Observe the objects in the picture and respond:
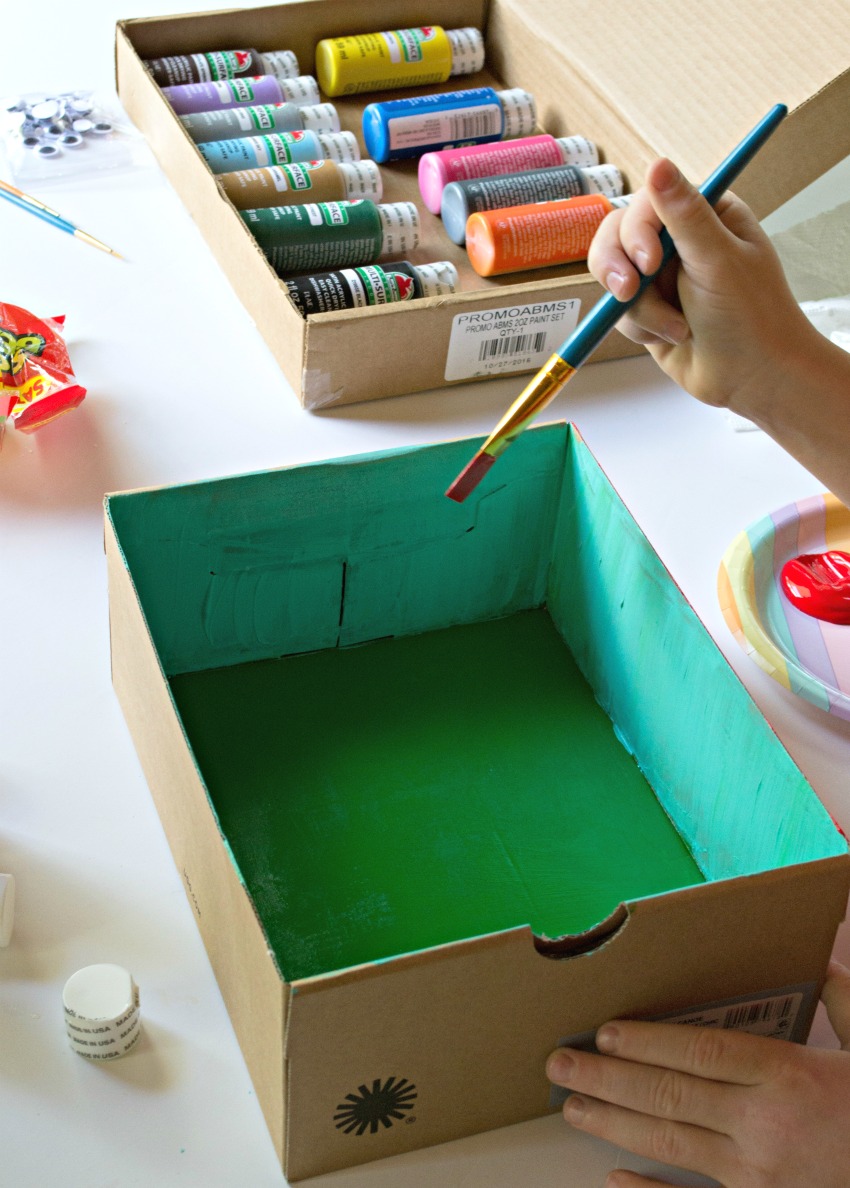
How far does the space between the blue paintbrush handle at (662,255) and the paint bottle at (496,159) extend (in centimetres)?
50

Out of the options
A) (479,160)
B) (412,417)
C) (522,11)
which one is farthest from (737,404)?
(522,11)

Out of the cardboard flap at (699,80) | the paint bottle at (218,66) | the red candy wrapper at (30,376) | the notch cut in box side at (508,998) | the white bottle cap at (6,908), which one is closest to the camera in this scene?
the notch cut in box side at (508,998)

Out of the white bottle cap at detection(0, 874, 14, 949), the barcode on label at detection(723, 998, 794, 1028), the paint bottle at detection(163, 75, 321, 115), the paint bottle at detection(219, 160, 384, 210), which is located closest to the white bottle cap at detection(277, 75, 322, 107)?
the paint bottle at detection(163, 75, 321, 115)

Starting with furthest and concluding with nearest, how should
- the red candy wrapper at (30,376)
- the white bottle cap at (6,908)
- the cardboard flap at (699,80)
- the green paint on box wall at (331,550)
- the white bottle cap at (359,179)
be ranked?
the white bottle cap at (359,179), the cardboard flap at (699,80), the red candy wrapper at (30,376), the green paint on box wall at (331,550), the white bottle cap at (6,908)

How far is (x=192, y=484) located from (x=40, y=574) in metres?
0.18

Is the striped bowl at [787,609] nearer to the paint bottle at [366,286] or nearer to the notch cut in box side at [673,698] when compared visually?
the notch cut in box side at [673,698]

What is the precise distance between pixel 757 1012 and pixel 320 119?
1024 mm

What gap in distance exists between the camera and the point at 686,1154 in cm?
63

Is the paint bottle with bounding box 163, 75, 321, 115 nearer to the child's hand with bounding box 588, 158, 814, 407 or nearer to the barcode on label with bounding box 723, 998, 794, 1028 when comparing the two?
the child's hand with bounding box 588, 158, 814, 407

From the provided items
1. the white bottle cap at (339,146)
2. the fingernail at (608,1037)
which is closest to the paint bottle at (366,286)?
the white bottle cap at (339,146)

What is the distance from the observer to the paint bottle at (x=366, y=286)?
110 centimetres

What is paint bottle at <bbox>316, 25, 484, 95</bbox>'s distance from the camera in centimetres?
140

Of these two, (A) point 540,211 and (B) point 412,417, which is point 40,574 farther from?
(A) point 540,211

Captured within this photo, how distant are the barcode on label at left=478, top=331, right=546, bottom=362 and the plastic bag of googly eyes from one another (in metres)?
0.51
